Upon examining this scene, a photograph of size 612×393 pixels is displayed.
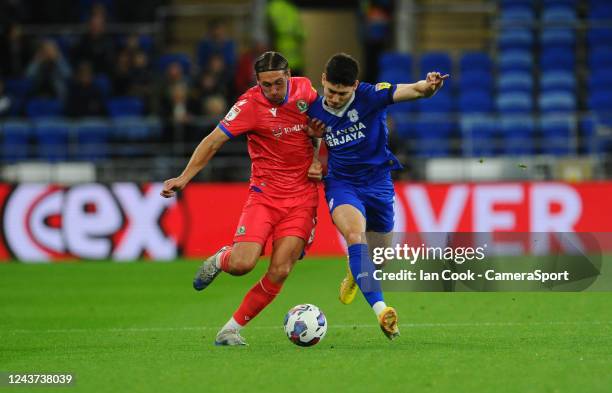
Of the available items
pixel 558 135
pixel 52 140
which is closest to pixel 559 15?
pixel 558 135

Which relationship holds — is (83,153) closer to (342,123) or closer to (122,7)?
(122,7)

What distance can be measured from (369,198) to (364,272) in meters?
0.93

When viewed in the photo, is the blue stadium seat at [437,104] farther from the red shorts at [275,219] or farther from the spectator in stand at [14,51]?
the red shorts at [275,219]

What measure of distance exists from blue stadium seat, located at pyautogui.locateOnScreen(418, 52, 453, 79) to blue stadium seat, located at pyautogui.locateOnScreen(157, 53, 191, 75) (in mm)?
4218

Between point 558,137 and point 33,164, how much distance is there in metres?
8.49

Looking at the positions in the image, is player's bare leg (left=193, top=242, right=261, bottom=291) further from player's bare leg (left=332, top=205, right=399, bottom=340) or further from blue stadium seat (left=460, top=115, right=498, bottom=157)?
blue stadium seat (left=460, top=115, right=498, bottom=157)

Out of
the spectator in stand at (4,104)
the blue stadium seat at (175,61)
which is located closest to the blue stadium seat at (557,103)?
the blue stadium seat at (175,61)

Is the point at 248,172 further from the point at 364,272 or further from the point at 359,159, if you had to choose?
the point at 364,272

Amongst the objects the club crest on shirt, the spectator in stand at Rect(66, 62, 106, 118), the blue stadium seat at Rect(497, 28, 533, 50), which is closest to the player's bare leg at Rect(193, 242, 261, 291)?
the club crest on shirt

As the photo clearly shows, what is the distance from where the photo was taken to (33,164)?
1880cm

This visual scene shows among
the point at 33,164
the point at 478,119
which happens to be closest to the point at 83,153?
the point at 33,164

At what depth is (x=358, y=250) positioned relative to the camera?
866 centimetres

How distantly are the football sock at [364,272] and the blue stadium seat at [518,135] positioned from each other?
1101 cm

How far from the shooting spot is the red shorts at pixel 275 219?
8789 mm
